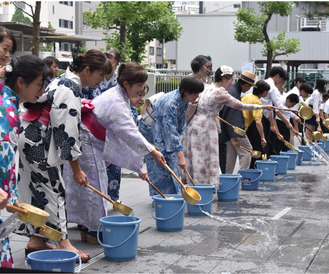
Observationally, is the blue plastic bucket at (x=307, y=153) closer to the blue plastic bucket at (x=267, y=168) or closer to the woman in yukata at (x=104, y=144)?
the blue plastic bucket at (x=267, y=168)

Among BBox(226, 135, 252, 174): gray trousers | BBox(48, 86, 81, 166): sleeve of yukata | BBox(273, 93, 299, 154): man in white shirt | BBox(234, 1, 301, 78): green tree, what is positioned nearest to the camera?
BBox(48, 86, 81, 166): sleeve of yukata

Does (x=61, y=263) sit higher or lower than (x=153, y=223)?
higher

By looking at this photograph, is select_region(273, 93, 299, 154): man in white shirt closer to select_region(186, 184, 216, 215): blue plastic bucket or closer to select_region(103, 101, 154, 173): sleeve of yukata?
select_region(186, 184, 216, 215): blue plastic bucket

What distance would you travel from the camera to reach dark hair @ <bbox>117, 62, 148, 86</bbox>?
226 inches

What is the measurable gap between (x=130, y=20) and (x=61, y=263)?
18317 mm

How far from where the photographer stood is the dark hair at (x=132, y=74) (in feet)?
18.8

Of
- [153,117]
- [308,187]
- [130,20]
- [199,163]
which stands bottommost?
[308,187]

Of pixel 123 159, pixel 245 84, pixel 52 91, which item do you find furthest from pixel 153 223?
pixel 245 84

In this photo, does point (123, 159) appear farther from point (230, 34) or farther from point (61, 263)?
point (230, 34)

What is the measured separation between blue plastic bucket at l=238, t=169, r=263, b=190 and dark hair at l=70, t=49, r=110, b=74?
4.62 m

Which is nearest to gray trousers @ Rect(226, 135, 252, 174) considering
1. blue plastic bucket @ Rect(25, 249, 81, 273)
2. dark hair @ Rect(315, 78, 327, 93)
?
blue plastic bucket @ Rect(25, 249, 81, 273)

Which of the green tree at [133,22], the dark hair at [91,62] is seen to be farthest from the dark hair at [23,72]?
the green tree at [133,22]

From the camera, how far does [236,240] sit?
6.05 metres

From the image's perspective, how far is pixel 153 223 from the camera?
682 cm
